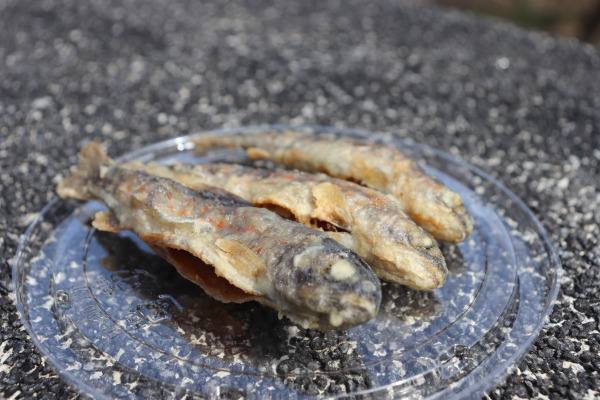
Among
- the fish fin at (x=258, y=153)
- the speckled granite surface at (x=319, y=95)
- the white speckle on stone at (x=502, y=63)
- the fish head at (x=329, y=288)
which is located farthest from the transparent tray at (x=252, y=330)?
the white speckle on stone at (x=502, y=63)

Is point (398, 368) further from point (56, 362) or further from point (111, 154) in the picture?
point (111, 154)

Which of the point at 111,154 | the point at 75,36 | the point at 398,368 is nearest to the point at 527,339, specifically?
the point at 398,368

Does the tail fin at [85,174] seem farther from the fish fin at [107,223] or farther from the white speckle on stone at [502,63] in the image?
the white speckle on stone at [502,63]

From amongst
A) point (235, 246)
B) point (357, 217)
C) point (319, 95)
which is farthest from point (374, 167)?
point (319, 95)

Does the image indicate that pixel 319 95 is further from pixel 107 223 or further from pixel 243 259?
pixel 243 259

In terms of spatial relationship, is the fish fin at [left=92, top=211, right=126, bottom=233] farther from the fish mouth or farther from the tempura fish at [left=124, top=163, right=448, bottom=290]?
the fish mouth

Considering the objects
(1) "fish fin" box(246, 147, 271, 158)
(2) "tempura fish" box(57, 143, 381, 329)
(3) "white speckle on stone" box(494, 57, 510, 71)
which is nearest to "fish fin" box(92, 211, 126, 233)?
(2) "tempura fish" box(57, 143, 381, 329)
